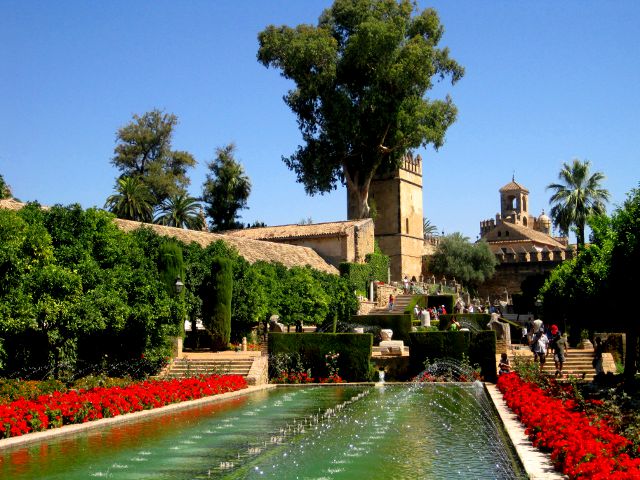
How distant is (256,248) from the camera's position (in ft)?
147

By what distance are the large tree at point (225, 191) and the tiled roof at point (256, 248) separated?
508 inches

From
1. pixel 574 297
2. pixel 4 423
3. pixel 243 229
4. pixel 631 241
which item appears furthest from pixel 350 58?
pixel 4 423

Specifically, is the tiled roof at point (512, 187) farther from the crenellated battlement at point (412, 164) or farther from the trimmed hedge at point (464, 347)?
the trimmed hedge at point (464, 347)

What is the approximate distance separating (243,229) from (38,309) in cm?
3960

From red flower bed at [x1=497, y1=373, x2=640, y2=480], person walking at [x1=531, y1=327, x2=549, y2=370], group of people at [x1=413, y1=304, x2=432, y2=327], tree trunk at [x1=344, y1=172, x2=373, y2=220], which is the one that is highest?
tree trunk at [x1=344, y1=172, x2=373, y2=220]

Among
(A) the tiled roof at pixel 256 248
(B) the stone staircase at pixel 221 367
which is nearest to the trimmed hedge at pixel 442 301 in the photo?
(A) the tiled roof at pixel 256 248

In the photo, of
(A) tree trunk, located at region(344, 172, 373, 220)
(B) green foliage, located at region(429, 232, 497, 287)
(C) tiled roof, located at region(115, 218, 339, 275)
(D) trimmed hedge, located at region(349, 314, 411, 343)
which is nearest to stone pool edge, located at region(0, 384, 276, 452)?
(D) trimmed hedge, located at region(349, 314, 411, 343)

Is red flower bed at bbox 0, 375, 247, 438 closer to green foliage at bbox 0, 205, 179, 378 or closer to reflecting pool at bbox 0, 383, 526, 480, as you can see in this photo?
reflecting pool at bbox 0, 383, 526, 480

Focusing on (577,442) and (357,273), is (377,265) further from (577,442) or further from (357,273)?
(577,442)

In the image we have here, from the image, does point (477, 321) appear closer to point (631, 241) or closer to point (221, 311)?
point (221, 311)

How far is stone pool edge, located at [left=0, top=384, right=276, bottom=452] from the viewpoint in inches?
509

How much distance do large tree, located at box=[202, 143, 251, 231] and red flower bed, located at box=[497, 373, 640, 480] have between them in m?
48.3

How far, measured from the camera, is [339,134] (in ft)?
164

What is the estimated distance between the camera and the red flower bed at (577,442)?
8602mm
